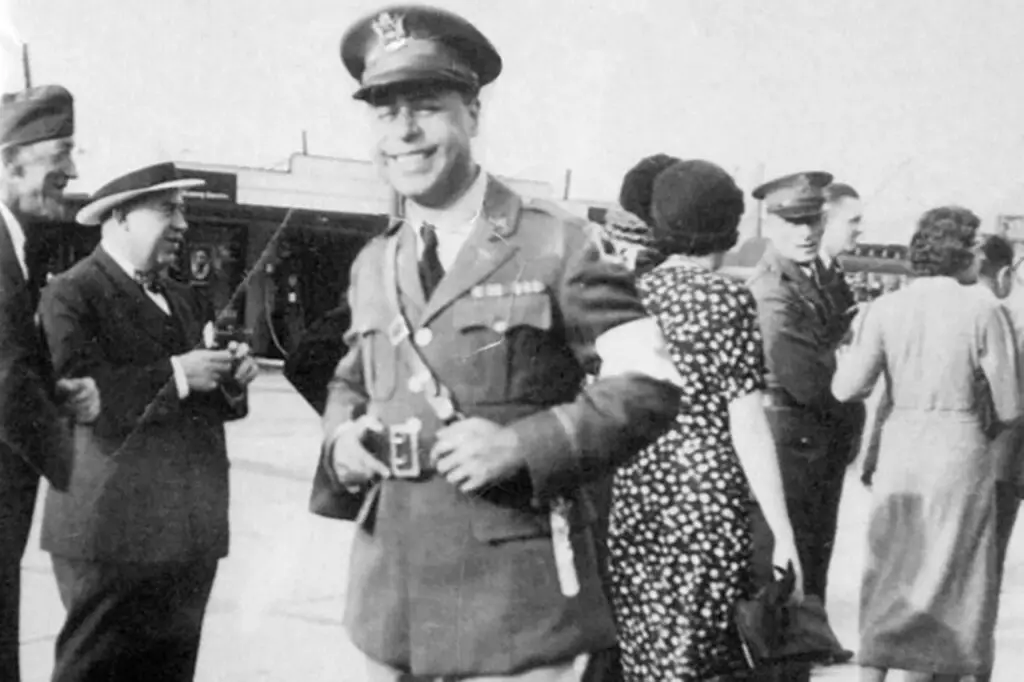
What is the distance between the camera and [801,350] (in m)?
2.59

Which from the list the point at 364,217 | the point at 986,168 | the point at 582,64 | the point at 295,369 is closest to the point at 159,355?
the point at 295,369

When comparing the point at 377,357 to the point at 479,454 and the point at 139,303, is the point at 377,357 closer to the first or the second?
the point at 479,454

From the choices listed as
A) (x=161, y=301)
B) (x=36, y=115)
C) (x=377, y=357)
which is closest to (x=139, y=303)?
(x=161, y=301)

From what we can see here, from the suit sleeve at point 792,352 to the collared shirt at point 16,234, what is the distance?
4.31 ft

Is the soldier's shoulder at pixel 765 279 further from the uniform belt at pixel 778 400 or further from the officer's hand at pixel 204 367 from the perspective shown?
the officer's hand at pixel 204 367

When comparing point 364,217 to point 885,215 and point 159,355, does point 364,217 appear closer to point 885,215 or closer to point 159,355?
point 159,355

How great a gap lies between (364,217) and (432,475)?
0.50 m

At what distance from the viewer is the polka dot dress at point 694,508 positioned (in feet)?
6.48

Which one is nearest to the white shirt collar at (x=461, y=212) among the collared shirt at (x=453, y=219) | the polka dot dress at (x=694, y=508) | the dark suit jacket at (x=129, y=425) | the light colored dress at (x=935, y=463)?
the collared shirt at (x=453, y=219)

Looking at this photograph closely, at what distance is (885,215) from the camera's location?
2.56 m

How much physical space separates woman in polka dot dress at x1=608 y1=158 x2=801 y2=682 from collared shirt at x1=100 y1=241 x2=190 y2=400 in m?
0.70

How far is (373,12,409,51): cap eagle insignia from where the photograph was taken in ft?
5.42

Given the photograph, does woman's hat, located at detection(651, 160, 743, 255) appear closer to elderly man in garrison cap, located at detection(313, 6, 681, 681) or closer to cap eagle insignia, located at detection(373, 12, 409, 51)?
elderly man in garrison cap, located at detection(313, 6, 681, 681)

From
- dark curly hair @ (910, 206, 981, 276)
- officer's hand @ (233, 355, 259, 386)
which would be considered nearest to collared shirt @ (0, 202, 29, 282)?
officer's hand @ (233, 355, 259, 386)
